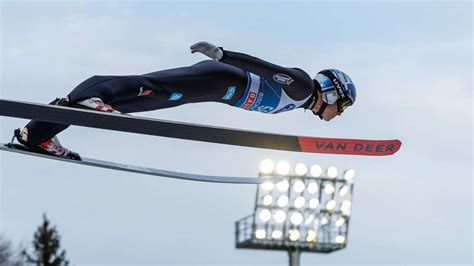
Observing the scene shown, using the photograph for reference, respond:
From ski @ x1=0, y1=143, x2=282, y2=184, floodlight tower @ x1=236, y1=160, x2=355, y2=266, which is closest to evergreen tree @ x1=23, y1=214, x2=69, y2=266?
floodlight tower @ x1=236, y1=160, x2=355, y2=266

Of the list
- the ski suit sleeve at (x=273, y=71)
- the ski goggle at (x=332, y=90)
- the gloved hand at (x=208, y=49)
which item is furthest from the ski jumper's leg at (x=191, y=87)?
the gloved hand at (x=208, y=49)

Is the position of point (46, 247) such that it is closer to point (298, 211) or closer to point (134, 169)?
point (298, 211)

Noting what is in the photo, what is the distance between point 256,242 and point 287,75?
1752 centimetres

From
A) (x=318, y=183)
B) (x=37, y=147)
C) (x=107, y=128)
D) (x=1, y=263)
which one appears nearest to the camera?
(x=107, y=128)

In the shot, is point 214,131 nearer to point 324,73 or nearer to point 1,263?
point 324,73

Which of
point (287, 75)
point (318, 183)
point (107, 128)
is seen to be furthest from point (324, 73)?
point (318, 183)

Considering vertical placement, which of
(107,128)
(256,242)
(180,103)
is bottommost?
(107,128)

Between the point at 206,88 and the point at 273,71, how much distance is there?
28.3 inches

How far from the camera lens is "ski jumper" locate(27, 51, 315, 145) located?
27.9ft

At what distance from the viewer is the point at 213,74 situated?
29.8 feet

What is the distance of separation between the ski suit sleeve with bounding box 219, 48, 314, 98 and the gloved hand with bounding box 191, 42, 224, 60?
7cm

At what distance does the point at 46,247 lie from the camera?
148 feet

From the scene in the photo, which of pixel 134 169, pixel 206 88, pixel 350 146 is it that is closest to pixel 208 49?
pixel 206 88

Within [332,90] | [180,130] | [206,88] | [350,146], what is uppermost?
[332,90]
